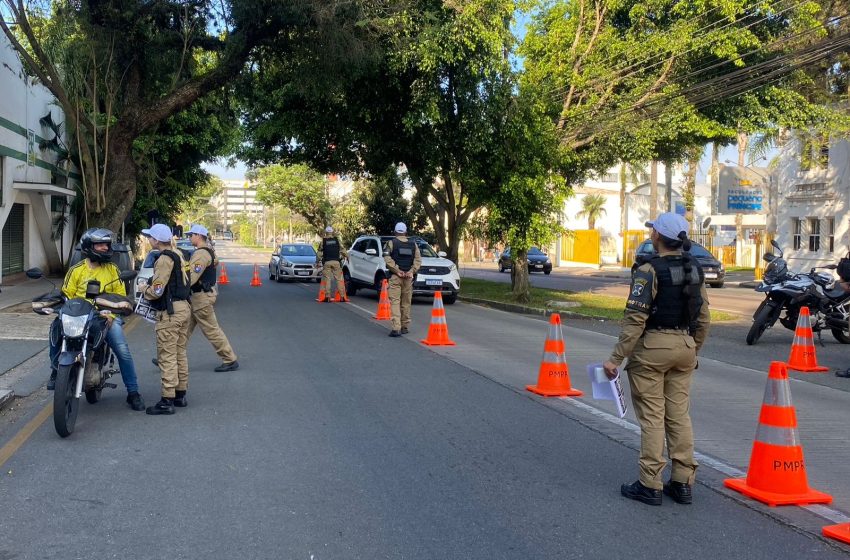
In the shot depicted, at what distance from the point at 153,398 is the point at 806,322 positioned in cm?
862

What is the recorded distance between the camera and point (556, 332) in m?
8.80

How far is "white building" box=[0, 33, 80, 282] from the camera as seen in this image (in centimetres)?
2183

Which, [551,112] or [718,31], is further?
[551,112]

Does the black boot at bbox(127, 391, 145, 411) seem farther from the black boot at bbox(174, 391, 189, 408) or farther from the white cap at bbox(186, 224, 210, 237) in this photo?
the white cap at bbox(186, 224, 210, 237)

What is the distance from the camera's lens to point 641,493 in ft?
17.1

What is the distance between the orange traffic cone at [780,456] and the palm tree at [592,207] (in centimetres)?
5855

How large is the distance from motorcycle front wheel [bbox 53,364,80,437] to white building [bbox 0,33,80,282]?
16880 millimetres

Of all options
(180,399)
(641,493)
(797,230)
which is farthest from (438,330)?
(797,230)

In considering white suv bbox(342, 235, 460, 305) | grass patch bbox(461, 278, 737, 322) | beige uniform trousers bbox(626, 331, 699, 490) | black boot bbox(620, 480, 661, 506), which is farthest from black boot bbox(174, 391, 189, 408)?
white suv bbox(342, 235, 460, 305)

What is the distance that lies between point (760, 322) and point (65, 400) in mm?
10814

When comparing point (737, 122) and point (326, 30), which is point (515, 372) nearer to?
point (326, 30)

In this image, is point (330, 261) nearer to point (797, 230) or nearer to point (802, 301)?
point (802, 301)

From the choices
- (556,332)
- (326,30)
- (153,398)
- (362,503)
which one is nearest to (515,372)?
(556,332)

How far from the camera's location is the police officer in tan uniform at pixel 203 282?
342 inches
